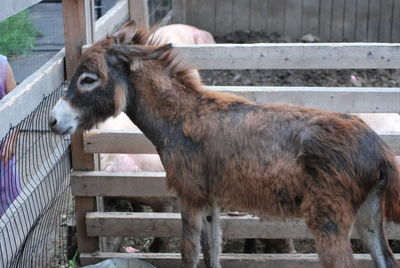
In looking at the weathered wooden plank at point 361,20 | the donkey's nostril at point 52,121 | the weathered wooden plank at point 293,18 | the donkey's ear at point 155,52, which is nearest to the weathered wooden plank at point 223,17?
the weathered wooden plank at point 293,18

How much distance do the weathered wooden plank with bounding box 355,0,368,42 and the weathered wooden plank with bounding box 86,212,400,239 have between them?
23.8 feet

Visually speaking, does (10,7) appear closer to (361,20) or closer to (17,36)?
(17,36)

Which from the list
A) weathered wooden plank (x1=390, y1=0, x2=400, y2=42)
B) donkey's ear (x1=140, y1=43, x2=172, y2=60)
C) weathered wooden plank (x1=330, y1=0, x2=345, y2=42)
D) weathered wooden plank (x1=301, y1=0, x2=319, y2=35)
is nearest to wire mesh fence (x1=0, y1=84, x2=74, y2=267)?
donkey's ear (x1=140, y1=43, x2=172, y2=60)

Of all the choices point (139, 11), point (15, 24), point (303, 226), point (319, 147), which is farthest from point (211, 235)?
point (15, 24)

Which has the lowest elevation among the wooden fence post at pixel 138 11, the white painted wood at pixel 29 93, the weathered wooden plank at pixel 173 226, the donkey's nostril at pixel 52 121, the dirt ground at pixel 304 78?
the weathered wooden plank at pixel 173 226

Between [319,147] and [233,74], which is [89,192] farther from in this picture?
[233,74]

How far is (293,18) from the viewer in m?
12.0

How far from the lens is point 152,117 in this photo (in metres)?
4.55

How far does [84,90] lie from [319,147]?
5.09 ft

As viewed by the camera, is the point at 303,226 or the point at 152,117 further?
the point at 303,226

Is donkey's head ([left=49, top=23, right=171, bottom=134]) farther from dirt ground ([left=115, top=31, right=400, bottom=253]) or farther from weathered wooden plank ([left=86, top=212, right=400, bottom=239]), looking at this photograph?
dirt ground ([left=115, top=31, right=400, bottom=253])

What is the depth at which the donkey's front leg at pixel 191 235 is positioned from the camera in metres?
4.57

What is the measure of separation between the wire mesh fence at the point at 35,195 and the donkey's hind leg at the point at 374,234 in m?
A: 2.16

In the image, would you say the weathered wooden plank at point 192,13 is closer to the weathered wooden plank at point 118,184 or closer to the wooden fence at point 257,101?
the wooden fence at point 257,101
